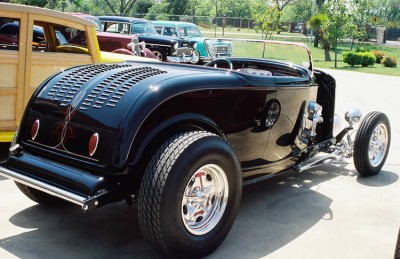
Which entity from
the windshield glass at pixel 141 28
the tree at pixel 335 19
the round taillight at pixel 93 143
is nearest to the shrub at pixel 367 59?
the tree at pixel 335 19

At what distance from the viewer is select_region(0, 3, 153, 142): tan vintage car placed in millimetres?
5379

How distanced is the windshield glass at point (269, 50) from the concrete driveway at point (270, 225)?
1.23 metres

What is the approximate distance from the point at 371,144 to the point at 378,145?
0.47ft

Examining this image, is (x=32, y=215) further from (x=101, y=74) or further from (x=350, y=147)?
(x=350, y=147)

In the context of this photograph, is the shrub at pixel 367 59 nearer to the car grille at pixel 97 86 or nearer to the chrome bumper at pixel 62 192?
the car grille at pixel 97 86

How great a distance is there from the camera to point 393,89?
14.4 meters

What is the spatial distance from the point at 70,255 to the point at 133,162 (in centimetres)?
78

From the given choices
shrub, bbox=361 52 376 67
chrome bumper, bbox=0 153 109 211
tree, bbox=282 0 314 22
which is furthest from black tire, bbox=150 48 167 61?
tree, bbox=282 0 314 22

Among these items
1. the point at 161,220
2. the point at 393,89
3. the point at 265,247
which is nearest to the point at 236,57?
the point at 265,247

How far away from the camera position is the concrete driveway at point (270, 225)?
3.47 m

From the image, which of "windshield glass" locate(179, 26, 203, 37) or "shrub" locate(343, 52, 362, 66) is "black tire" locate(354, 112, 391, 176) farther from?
"shrub" locate(343, 52, 362, 66)

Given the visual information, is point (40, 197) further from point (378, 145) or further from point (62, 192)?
point (378, 145)

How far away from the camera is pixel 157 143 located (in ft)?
11.1

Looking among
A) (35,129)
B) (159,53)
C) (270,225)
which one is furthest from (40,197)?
(159,53)
